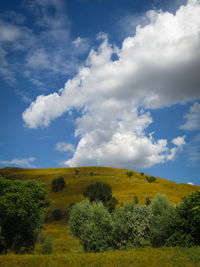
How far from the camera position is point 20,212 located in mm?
32781

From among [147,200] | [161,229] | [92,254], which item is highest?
[147,200]

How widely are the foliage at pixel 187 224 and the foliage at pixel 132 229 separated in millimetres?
3873

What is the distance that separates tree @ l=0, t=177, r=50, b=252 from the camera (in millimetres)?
34281

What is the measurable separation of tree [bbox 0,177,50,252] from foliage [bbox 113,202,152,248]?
13378 millimetres

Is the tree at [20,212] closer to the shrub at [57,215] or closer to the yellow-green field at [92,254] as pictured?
the yellow-green field at [92,254]

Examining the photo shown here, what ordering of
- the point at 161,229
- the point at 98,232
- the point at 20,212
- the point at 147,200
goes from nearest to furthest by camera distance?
the point at 20,212, the point at 98,232, the point at 161,229, the point at 147,200

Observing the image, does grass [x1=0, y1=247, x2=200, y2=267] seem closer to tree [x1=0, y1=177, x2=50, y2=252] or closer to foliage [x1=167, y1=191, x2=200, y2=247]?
foliage [x1=167, y1=191, x2=200, y2=247]

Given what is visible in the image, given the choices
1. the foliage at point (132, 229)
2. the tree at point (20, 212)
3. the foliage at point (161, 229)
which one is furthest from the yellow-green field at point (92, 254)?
the tree at point (20, 212)

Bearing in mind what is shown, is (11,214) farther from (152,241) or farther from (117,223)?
(152,241)

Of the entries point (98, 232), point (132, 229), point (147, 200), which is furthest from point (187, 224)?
point (147, 200)

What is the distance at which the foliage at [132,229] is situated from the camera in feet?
112

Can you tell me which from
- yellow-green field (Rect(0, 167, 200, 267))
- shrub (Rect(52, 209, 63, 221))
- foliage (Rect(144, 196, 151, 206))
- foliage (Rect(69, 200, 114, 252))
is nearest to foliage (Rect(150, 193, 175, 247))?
yellow-green field (Rect(0, 167, 200, 267))

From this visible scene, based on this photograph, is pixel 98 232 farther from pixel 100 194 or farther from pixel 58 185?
pixel 58 185

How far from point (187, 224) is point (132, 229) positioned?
804 centimetres
